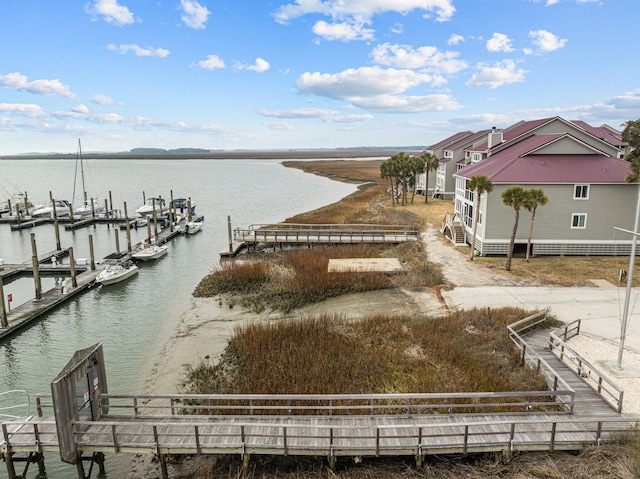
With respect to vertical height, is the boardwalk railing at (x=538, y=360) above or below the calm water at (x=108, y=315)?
above

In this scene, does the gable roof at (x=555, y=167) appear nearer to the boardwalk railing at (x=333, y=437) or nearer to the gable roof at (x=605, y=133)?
the gable roof at (x=605, y=133)

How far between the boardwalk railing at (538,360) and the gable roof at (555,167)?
1472cm

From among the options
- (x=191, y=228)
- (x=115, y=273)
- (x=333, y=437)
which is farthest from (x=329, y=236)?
(x=333, y=437)

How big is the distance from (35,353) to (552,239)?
32845 millimetres

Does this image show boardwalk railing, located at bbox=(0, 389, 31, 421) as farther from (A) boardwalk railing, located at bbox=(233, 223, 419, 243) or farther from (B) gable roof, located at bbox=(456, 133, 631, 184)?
(B) gable roof, located at bbox=(456, 133, 631, 184)

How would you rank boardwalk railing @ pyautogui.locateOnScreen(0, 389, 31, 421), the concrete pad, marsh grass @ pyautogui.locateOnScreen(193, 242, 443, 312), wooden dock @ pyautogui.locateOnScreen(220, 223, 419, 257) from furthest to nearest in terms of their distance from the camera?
1. wooden dock @ pyautogui.locateOnScreen(220, 223, 419, 257)
2. the concrete pad
3. marsh grass @ pyautogui.locateOnScreen(193, 242, 443, 312)
4. boardwalk railing @ pyautogui.locateOnScreen(0, 389, 31, 421)

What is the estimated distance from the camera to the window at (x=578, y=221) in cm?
3127

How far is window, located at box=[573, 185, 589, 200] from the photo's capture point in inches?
1214

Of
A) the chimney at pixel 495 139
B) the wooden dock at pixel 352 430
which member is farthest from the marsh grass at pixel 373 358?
the chimney at pixel 495 139

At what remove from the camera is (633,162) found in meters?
28.6

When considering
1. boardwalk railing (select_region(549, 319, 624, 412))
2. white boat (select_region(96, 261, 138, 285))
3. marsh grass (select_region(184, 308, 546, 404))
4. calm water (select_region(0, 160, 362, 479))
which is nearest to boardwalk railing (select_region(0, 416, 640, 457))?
boardwalk railing (select_region(549, 319, 624, 412))

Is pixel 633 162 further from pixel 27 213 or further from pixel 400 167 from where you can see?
pixel 27 213

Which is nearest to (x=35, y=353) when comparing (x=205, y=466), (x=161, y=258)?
(x=205, y=466)

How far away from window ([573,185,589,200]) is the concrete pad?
1334 centimetres
